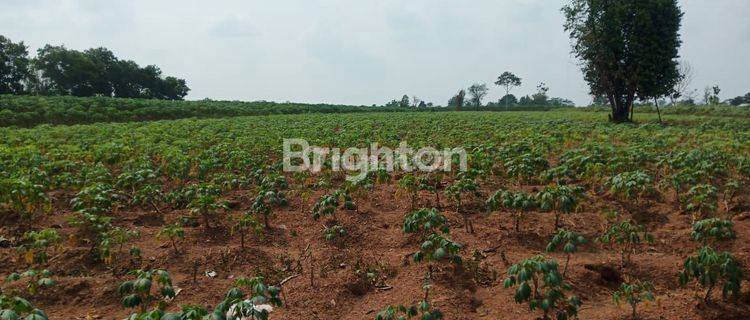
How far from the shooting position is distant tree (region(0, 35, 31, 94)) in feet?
151

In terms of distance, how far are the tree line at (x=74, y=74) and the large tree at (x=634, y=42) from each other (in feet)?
165

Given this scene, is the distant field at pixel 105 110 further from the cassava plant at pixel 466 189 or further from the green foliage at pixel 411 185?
the cassava plant at pixel 466 189

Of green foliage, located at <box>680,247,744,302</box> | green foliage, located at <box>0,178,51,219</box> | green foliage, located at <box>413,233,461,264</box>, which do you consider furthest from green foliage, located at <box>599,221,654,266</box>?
green foliage, located at <box>0,178,51,219</box>

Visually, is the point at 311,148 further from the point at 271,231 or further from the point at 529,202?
the point at 529,202

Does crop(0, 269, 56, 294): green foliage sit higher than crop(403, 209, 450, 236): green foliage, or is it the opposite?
crop(403, 209, 450, 236): green foliage

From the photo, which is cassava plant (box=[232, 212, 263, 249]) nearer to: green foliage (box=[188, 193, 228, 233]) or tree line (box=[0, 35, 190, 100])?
green foliage (box=[188, 193, 228, 233])

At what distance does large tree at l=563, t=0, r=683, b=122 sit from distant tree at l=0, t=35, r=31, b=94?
167ft

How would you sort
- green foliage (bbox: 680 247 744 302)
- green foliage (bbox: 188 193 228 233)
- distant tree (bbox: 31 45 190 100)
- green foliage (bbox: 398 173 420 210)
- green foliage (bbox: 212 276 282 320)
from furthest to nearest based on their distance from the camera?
distant tree (bbox: 31 45 190 100) < green foliage (bbox: 398 173 420 210) < green foliage (bbox: 188 193 228 233) < green foliage (bbox: 680 247 744 302) < green foliage (bbox: 212 276 282 320)

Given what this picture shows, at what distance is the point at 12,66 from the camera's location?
154 feet

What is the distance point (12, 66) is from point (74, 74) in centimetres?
565

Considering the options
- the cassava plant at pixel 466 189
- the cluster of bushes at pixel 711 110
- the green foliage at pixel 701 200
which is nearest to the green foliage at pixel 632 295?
the cassava plant at pixel 466 189

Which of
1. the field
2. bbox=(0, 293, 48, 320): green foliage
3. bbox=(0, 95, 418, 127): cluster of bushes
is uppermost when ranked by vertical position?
bbox=(0, 95, 418, 127): cluster of bushes

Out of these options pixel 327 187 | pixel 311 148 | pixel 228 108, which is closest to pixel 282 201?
pixel 327 187

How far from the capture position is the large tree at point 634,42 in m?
26.5
